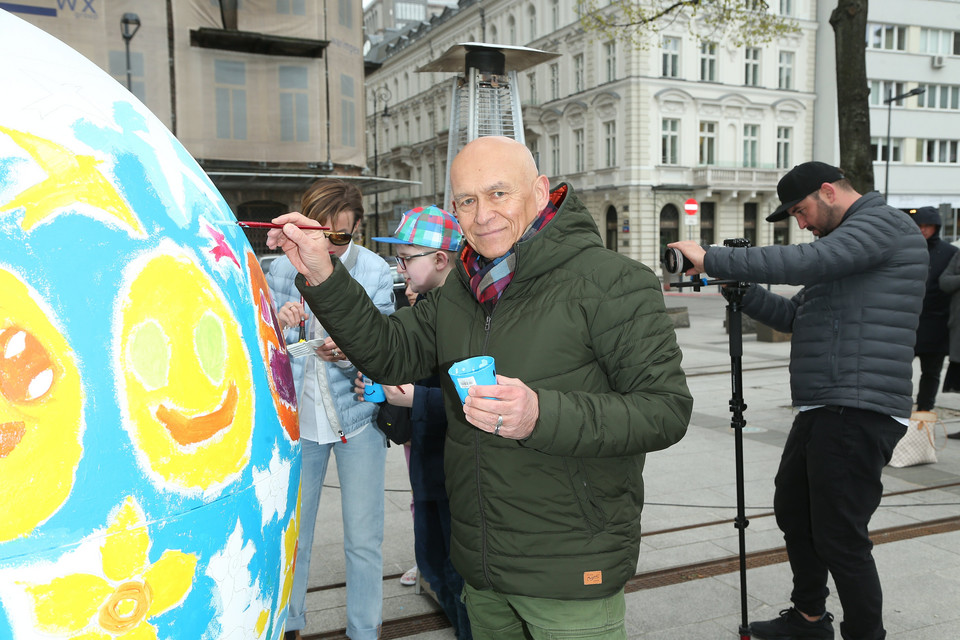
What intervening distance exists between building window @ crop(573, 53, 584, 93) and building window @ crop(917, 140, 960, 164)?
54.6 ft

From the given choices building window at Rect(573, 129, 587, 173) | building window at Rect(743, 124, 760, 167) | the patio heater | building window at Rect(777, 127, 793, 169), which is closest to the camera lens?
the patio heater

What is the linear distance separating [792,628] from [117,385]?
9.71 ft

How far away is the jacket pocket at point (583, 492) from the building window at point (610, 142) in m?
Answer: 33.7

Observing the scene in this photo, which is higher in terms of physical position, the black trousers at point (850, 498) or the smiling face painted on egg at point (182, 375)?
the smiling face painted on egg at point (182, 375)

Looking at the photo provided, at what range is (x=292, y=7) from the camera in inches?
901

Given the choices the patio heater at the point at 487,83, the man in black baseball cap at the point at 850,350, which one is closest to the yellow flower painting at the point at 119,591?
the man in black baseball cap at the point at 850,350

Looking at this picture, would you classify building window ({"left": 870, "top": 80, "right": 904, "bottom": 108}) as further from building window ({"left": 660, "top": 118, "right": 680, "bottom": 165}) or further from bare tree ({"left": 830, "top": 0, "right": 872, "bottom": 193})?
bare tree ({"left": 830, "top": 0, "right": 872, "bottom": 193})

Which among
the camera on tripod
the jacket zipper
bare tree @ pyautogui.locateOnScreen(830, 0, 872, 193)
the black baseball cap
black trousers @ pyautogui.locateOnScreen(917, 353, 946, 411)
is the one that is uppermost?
bare tree @ pyautogui.locateOnScreen(830, 0, 872, 193)

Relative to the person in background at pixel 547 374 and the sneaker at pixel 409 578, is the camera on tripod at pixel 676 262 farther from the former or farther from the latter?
the sneaker at pixel 409 578

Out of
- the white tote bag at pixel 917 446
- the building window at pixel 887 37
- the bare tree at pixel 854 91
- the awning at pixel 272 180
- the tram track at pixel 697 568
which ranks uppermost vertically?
the building window at pixel 887 37

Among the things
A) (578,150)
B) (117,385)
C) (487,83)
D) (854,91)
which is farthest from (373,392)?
(578,150)

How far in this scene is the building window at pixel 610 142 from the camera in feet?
113

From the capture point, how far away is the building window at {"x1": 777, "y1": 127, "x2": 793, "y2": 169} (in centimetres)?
3675

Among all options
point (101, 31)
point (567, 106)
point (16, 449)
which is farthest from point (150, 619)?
point (567, 106)
